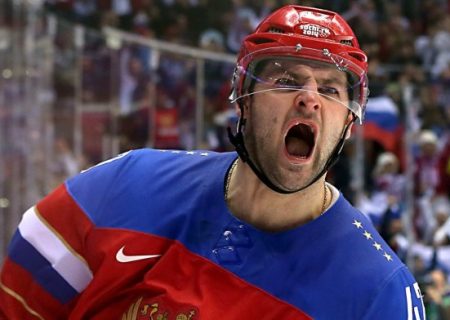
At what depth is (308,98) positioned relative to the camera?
226 centimetres

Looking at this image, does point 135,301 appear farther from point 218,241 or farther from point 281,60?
point 281,60

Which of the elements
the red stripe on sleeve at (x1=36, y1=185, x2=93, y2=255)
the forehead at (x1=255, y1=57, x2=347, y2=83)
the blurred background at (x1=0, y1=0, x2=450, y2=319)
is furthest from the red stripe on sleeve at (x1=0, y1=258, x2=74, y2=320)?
the blurred background at (x1=0, y1=0, x2=450, y2=319)

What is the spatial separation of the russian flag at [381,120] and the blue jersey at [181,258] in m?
4.69

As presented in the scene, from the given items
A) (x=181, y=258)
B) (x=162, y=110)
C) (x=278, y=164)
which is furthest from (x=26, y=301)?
(x=162, y=110)

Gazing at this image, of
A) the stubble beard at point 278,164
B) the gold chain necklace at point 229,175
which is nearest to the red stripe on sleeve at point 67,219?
the gold chain necklace at point 229,175

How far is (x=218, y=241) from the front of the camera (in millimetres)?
2367

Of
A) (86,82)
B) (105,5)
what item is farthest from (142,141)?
(105,5)

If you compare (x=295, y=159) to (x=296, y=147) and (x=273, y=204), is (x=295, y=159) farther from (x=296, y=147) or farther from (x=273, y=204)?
(x=273, y=204)

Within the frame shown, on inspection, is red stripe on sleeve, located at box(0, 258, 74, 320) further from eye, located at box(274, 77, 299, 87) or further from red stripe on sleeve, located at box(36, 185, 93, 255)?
eye, located at box(274, 77, 299, 87)

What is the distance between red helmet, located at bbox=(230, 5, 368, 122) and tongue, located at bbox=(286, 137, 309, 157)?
0.17 metres

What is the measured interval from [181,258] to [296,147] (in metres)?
0.38

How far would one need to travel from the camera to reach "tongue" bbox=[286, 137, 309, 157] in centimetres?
229

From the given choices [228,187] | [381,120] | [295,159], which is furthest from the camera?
[381,120]

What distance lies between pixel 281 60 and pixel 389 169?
5179 mm
